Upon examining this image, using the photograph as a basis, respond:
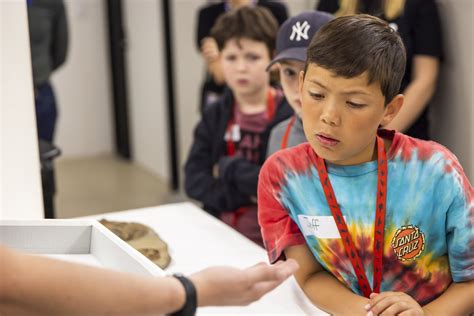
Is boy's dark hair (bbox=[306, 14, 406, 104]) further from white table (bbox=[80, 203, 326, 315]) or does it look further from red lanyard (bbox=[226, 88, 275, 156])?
red lanyard (bbox=[226, 88, 275, 156])

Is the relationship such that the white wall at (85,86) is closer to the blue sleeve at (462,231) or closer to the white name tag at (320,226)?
the white name tag at (320,226)

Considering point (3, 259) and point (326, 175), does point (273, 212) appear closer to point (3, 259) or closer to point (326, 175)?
point (326, 175)

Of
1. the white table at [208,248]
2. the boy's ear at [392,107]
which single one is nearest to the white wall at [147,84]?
the white table at [208,248]

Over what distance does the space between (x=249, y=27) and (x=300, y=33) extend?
1.63 feet

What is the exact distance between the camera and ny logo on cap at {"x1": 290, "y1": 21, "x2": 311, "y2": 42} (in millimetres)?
1738

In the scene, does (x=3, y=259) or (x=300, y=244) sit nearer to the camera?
(x=3, y=259)

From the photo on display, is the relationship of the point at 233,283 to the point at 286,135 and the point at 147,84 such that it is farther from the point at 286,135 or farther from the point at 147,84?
the point at 147,84

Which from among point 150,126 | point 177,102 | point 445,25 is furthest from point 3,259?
point 150,126

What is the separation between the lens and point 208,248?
1746 millimetres

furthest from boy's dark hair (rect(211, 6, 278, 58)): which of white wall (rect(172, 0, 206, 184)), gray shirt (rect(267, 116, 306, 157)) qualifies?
white wall (rect(172, 0, 206, 184))

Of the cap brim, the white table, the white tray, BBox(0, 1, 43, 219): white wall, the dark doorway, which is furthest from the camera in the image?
the dark doorway

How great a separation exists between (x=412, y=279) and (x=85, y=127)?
4.85m

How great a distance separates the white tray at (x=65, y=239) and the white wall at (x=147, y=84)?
12.2ft

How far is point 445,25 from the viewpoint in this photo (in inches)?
94.3
